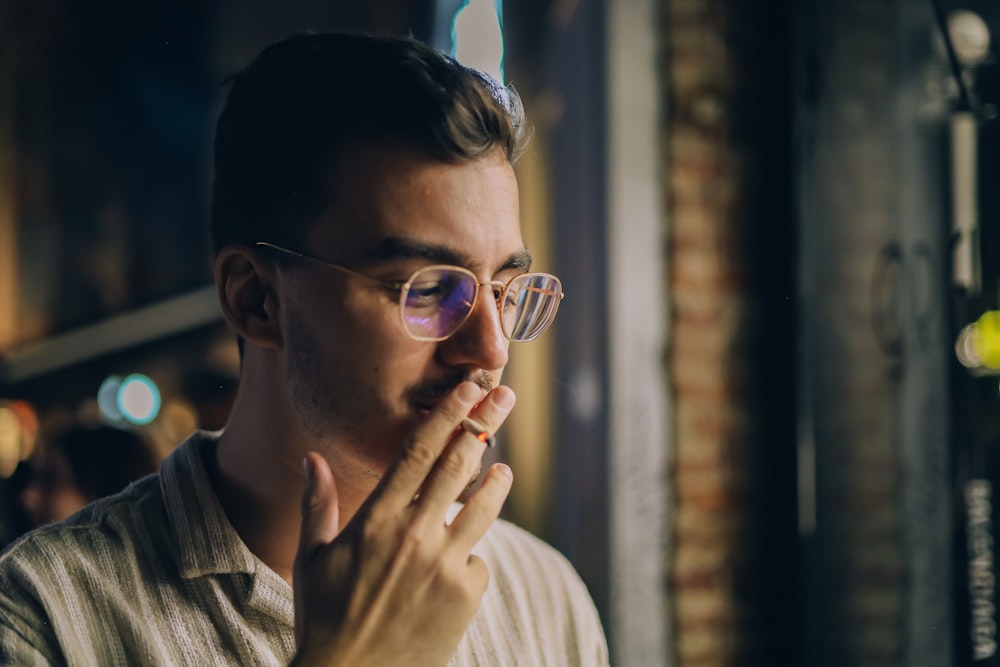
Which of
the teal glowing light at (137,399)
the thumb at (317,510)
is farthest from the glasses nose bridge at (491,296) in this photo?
the teal glowing light at (137,399)

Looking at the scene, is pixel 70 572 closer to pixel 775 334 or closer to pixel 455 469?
pixel 455 469

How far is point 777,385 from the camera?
8.38ft

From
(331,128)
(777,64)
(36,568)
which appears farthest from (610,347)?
(36,568)

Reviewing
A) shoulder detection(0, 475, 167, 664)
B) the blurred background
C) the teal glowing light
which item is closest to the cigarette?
shoulder detection(0, 475, 167, 664)

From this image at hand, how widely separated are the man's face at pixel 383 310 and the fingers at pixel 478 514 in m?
0.17

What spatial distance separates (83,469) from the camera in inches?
101

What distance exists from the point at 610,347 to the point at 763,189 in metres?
→ 0.75

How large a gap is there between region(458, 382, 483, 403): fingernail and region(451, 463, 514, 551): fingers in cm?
11

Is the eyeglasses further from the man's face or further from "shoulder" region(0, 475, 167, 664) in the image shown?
"shoulder" region(0, 475, 167, 664)

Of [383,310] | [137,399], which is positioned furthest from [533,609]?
[137,399]

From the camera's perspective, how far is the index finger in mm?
1065

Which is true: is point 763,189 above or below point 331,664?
above

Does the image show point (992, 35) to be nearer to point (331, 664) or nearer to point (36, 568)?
point (331, 664)

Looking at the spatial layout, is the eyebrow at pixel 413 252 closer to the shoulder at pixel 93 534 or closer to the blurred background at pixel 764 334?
the shoulder at pixel 93 534
